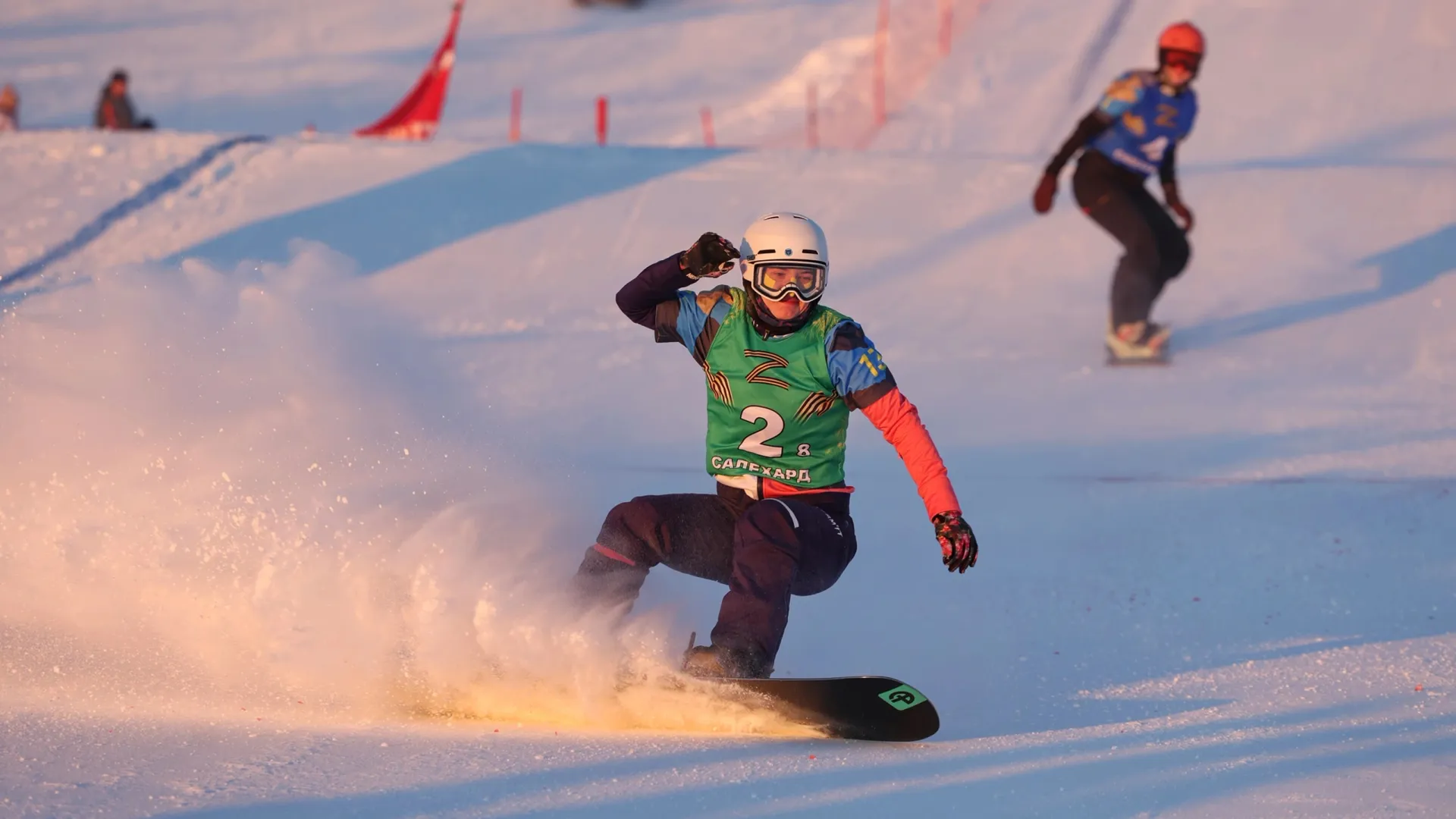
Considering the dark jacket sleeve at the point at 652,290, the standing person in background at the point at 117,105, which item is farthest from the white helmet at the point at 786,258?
the standing person in background at the point at 117,105

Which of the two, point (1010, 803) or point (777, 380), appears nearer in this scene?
point (1010, 803)

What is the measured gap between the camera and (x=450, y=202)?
454 inches

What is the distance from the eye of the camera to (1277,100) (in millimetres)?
15977

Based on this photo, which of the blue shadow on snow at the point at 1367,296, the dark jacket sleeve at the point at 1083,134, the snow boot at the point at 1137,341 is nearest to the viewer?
the dark jacket sleeve at the point at 1083,134

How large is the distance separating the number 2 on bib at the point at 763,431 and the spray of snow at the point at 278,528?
578 millimetres

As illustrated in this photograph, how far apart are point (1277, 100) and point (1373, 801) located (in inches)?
537

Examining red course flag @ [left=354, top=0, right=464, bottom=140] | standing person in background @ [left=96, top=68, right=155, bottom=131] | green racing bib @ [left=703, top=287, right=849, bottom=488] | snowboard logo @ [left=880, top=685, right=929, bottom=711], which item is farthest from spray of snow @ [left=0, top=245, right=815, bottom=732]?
standing person in background @ [left=96, top=68, right=155, bottom=131]

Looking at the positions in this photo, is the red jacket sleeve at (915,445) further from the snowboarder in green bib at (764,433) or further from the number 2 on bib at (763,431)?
the number 2 on bib at (763,431)

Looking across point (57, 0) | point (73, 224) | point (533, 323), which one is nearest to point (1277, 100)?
point (533, 323)

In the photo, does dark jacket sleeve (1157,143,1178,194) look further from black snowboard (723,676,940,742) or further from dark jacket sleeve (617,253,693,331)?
black snowboard (723,676,940,742)

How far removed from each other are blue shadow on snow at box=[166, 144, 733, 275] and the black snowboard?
23.7 ft

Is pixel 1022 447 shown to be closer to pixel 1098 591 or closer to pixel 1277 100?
pixel 1098 591

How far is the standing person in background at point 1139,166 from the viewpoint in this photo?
8.57 metres

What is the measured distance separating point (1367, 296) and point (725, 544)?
23.6 feet
